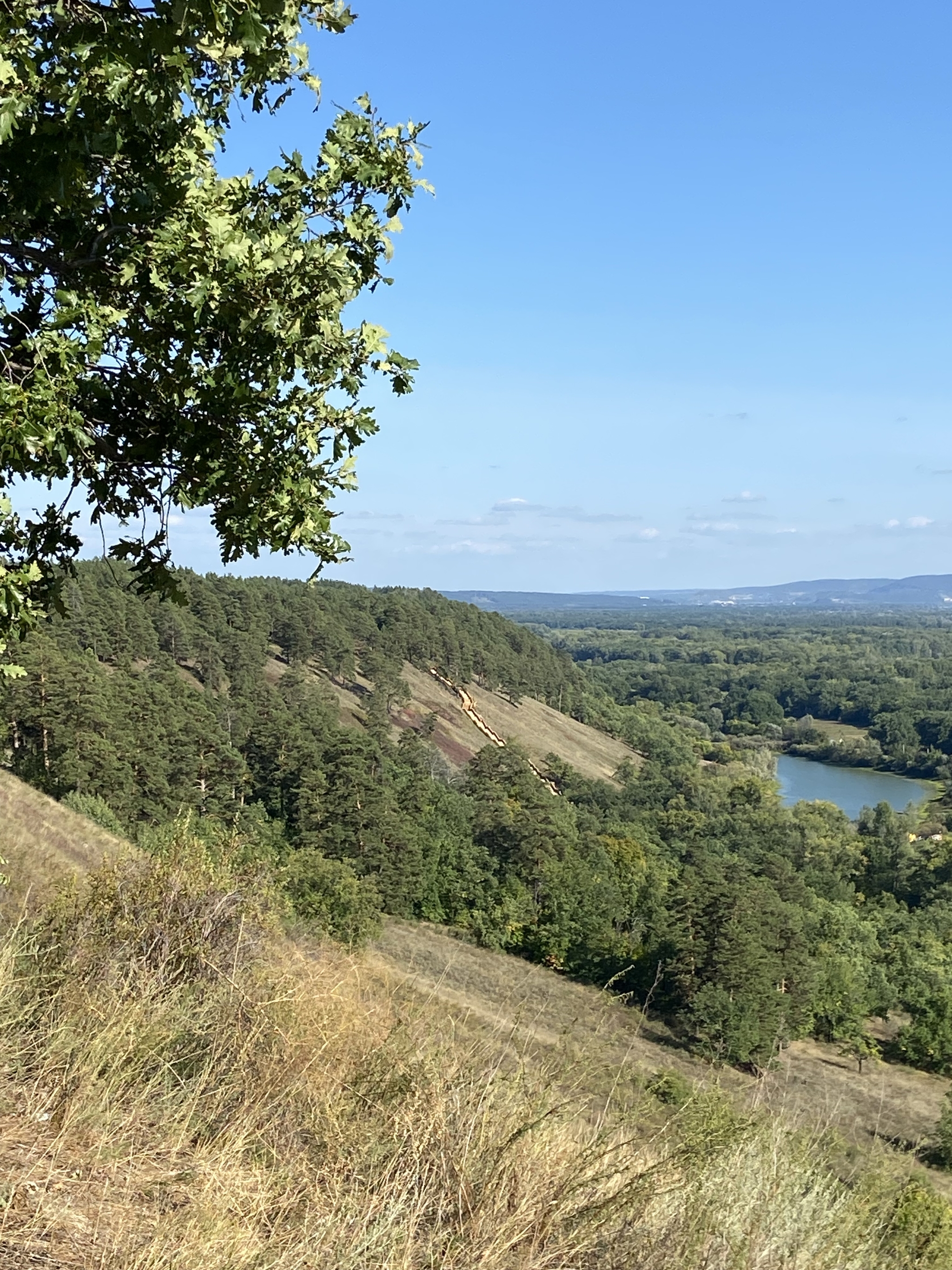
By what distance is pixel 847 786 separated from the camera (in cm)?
11288

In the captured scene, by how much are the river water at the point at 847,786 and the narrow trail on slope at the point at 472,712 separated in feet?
102

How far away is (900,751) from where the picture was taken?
406ft

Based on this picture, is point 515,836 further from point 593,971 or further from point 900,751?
point 900,751

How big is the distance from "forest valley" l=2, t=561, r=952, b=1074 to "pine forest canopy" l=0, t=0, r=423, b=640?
0.89 metres

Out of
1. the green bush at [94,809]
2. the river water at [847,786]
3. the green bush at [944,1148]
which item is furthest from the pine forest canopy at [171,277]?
the river water at [847,786]

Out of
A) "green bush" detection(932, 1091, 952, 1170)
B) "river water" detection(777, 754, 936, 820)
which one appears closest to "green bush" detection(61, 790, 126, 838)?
"green bush" detection(932, 1091, 952, 1170)

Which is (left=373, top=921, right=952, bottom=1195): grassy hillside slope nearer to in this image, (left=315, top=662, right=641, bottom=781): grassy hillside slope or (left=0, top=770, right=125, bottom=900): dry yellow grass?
(left=0, top=770, right=125, bottom=900): dry yellow grass

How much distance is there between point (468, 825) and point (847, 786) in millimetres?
75541

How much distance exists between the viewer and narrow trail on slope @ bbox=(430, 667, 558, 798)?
8206cm

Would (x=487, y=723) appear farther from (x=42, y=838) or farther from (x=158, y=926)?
(x=158, y=926)

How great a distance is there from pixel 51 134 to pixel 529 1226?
4.10 meters

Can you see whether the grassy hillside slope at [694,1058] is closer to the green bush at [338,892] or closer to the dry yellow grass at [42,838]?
the green bush at [338,892]

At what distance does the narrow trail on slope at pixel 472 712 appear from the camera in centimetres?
8206

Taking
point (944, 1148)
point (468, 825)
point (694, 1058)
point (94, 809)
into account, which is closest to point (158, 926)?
point (944, 1148)
